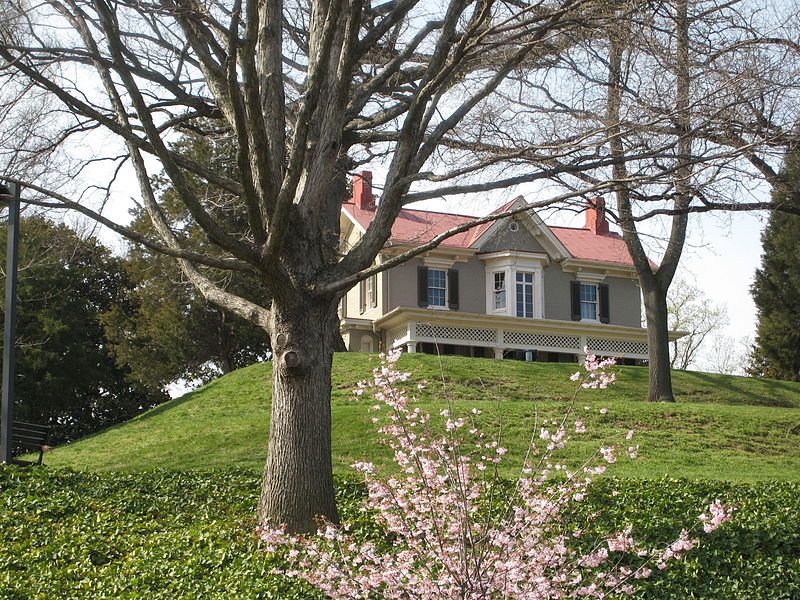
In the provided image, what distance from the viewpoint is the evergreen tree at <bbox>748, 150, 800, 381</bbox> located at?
119 feet

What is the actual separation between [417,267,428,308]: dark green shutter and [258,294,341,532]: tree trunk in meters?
20.0

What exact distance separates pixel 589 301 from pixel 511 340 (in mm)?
4178

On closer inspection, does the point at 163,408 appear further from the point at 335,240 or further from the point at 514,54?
the point at 514,54

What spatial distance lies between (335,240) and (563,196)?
23.9ft

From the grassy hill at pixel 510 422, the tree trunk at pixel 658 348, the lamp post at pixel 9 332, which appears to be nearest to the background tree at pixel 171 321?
the grassy hill at pixel 510 422

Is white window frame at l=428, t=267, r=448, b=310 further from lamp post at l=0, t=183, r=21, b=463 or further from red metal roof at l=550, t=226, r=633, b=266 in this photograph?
lamp post at l=0, t=183, r=21, b=463

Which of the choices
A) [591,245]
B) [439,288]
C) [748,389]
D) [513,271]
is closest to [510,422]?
[748,389]

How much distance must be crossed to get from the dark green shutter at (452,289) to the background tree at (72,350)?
10.9m

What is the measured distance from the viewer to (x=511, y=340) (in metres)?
29.3

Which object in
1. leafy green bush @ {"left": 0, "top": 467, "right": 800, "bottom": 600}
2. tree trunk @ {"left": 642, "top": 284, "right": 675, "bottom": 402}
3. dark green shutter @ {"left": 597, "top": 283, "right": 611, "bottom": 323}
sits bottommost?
leafy green bush @ {"left": 0, "top": 467, "right": 800, "bottom": 600}

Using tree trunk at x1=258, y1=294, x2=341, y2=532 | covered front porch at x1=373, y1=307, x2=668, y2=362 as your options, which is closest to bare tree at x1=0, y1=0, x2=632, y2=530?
tree trunk at x1=258, y1=294, x2=341, y2=532

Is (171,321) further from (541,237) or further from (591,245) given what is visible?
(591,245)

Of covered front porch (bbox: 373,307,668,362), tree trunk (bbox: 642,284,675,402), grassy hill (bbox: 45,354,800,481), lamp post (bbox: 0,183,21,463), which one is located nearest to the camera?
lamp post (bbox: 0,183,21,463)

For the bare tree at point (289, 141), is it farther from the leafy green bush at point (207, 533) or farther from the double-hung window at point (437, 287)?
the double-hung window at point (437, 287)
